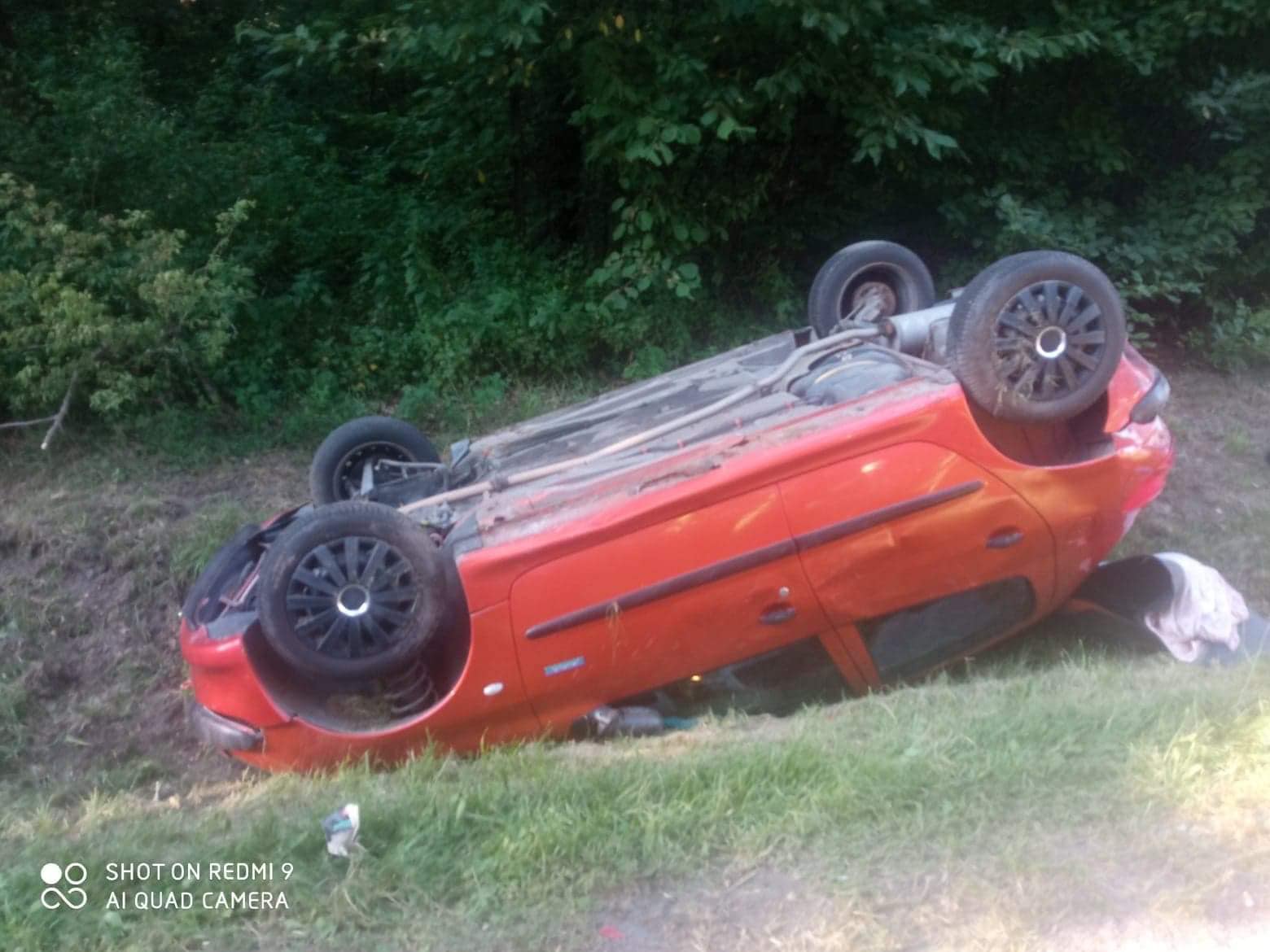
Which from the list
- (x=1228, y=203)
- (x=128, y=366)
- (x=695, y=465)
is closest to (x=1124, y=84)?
(x=1228, y=203)

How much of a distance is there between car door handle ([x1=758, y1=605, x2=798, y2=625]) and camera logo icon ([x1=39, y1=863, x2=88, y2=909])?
264cm

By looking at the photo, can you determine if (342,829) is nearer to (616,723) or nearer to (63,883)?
(63,883)

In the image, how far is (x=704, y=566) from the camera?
5121 mm

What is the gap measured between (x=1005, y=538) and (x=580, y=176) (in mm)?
6598

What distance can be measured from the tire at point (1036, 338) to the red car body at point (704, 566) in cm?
17

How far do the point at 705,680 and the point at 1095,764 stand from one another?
71.6 inches

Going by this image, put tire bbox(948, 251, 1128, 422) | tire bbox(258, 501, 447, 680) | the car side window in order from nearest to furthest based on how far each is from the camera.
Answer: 1. tire bbox(258, 501, 447, 680)
2. tire bbox(948, 251, 1128, 422)
3. the car side window

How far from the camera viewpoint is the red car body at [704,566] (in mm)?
5090

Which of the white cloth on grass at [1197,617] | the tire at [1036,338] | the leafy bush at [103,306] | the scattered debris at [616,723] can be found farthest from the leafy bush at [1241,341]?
the leafy bush at [103,306]

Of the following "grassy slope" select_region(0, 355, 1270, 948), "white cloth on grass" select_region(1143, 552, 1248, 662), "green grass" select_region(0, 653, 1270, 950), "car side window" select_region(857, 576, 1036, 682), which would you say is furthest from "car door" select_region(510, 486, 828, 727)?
"white cloth on grass" select_region(1143, 552, 1248, 662)

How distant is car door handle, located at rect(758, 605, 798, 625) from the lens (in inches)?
206

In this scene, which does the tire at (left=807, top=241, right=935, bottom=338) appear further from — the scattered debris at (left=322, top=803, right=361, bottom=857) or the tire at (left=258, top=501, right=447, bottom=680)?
the scattered debris at (left=322, top=803, right=361, bottom=857)

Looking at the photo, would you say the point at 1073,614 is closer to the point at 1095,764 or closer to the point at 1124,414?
the point at 1124,414

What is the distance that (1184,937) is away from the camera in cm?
306
